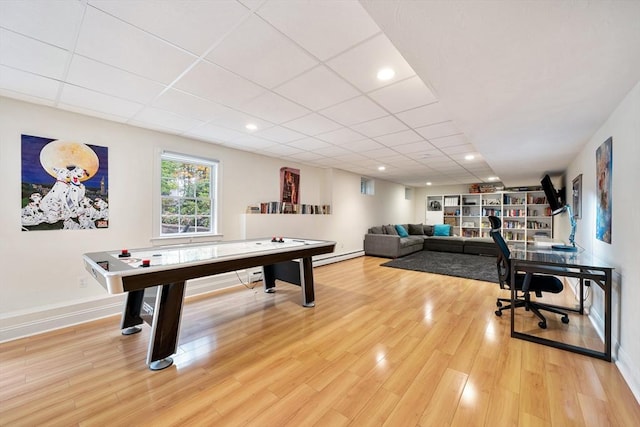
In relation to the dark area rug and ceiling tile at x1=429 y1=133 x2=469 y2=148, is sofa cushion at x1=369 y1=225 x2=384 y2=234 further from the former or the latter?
ceiling tile at x1=429 y1=133 x2=469 y2=148

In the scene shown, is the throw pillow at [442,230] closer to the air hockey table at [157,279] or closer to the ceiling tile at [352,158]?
the ceiling tile at [352,158]

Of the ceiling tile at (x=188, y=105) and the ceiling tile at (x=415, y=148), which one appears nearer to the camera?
the ceiling tile at (x=188, y=105)

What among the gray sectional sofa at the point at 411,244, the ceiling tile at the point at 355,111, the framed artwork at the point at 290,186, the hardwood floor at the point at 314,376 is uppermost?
the ceiling tile at the point at 355,111

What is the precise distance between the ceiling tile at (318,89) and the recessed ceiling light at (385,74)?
288mm

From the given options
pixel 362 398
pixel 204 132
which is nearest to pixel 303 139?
pixel 204 132

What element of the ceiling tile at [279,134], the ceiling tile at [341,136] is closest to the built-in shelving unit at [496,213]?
the ceiling tile at [341,136]

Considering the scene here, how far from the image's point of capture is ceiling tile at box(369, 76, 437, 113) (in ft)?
7.51

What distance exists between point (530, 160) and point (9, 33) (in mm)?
6062

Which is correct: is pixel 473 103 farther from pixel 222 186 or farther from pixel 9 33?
pixel 222 186

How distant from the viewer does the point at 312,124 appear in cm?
330

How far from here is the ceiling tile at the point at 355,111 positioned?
8.66 ft

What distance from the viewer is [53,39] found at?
1.71 m

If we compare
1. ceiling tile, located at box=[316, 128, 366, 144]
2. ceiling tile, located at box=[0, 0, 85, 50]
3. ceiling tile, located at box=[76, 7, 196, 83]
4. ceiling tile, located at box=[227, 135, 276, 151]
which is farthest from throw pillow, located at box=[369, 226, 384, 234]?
ceiling tile, located at box=[0, 0, 85, 50]

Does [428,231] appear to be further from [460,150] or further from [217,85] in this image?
[217,85]
